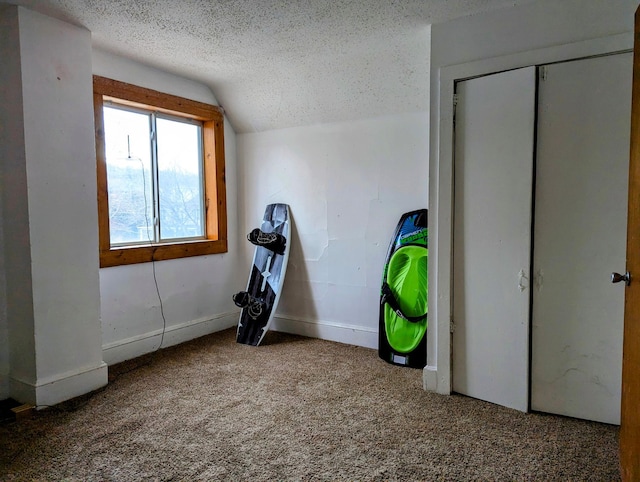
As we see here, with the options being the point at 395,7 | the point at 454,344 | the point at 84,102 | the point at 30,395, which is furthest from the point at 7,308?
the point at 395,7

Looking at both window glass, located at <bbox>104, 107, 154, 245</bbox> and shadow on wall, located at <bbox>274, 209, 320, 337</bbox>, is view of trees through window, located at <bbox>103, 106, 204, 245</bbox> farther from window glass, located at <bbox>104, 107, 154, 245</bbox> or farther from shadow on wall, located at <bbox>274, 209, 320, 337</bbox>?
shadow on wall, located at <bbox>274, 209, 320, 337</bbox>

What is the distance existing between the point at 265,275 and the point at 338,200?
3.11 feet

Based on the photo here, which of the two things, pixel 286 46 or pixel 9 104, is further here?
pixel 286 46

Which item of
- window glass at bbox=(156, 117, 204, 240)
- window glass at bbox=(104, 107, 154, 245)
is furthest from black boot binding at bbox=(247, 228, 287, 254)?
window glass at bbox=(104, 107, 154, 245)

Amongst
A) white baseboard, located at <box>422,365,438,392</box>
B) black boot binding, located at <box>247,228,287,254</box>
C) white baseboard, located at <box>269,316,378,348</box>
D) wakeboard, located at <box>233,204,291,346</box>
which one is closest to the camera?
white baseboard, located at <box>422,365,438,392</box>

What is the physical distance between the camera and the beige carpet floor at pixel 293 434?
1.83m

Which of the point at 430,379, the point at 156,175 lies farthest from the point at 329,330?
the point at 156,175

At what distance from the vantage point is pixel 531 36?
2.25 meters

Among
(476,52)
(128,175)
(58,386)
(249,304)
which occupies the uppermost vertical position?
(476,52)

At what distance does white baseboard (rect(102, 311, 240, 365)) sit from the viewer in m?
3.14

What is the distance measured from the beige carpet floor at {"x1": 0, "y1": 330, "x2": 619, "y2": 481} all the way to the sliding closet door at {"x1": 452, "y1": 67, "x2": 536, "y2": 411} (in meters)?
0.21

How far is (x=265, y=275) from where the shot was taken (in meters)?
3.83

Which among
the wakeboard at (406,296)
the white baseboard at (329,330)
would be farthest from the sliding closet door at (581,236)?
the white baseboard at (329,330)

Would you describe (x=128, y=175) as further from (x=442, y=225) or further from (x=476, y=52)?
(x=476, y=52)
